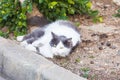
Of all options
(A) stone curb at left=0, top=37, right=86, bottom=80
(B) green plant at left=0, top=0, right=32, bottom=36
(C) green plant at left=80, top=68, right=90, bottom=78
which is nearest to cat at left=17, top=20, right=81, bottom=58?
(B) green plant at left=0, top=0, right=32, bottom=36

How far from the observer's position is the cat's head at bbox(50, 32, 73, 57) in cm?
580

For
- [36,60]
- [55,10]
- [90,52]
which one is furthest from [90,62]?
[55,10]

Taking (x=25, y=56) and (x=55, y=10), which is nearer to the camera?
(x=25, y=56)

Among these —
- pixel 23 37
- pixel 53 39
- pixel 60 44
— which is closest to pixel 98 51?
pixel 60 44

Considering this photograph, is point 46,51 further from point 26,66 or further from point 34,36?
point 26,66

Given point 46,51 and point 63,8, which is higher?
point 63,8

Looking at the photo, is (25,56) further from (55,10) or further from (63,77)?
(55,10)

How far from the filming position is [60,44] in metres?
5.89

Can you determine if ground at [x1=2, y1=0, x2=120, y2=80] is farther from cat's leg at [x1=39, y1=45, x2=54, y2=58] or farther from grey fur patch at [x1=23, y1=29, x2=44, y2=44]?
grey fur patch at [x1=23, y1=29, x2=44, y2=44]

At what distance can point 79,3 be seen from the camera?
21.6 ft

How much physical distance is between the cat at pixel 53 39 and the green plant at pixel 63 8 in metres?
0.24

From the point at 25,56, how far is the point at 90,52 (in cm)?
97

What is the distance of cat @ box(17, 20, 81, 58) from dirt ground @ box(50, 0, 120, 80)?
0.11 meters

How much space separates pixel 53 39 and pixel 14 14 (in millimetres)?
955
